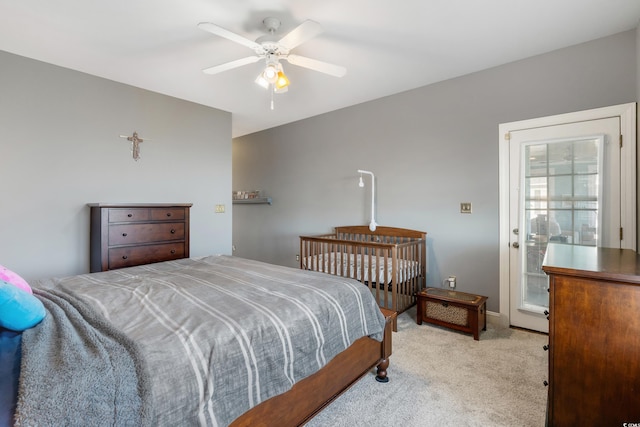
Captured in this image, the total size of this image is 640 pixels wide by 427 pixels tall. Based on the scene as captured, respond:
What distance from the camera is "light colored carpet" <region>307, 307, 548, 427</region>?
5.38 ft

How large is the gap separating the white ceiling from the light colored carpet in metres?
2.51

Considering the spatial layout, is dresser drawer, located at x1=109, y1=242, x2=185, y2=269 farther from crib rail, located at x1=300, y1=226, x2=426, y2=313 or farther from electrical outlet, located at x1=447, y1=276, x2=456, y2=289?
electrical outlet, located at x1=447, y1=276, x2=456, y2=289

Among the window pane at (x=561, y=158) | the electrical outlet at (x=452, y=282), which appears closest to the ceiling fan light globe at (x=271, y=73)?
the window pane at (x=561, y=158)

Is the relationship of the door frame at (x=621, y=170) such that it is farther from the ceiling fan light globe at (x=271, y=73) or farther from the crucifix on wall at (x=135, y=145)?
the crucifix on wall at (x=135, y=145)

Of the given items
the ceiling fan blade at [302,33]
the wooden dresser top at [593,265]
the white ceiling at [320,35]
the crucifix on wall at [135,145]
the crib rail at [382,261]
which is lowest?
the crib rail at [382,261]

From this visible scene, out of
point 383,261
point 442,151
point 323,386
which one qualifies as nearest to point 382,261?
point 383,261

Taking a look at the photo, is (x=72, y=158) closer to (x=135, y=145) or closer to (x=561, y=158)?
(x=135, y=145)

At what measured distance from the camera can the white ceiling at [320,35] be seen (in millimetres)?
2044

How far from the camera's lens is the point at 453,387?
1927 millimetres

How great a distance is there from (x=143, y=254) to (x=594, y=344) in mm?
3322

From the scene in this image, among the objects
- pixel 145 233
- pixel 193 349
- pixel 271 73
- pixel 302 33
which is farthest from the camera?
pixel 145 233

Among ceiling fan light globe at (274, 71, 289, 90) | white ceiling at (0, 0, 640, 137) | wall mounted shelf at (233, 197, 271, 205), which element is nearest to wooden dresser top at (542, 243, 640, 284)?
white ceiling at (0, 0, 640, 137)

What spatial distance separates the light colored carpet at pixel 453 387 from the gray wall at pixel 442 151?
0.74m

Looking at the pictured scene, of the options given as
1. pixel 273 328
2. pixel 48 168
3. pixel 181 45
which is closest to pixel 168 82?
pixel 181 45
